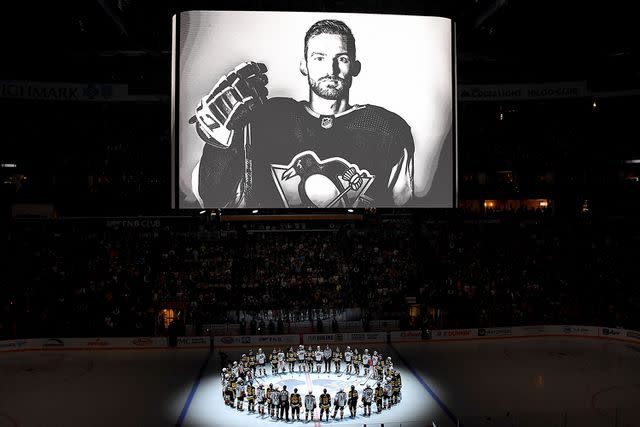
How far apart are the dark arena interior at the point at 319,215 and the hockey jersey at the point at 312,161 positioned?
0.27ft

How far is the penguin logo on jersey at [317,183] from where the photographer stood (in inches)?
945

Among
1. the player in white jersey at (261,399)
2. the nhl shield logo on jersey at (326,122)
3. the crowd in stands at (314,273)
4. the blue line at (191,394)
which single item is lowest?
the blue line at (191,394)

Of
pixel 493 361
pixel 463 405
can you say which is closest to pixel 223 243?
pixel 493 361

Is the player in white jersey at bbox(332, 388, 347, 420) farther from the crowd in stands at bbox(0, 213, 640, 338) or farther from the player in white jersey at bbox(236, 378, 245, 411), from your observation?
the crowd in stands at bbox(0, 213, 640, 338)

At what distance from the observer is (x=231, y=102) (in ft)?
78.5

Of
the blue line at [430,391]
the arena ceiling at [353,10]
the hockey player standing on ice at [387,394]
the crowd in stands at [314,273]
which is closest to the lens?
the blue line at [430,391]

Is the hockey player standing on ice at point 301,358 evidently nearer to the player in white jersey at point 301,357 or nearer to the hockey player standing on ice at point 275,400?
the player in white jersey at point 301,357

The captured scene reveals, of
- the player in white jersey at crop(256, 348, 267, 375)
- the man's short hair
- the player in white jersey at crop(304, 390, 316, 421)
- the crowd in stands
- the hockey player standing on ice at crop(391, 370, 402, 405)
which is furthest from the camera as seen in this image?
the crowd in stands

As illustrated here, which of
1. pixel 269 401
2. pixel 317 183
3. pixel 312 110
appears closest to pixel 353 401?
pixel 269 401


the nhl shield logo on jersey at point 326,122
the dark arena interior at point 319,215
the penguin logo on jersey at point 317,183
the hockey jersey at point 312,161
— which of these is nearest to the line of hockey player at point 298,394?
the dark arena interior at point 319,215

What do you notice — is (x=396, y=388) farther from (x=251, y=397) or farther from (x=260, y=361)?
(x=260, y=361)

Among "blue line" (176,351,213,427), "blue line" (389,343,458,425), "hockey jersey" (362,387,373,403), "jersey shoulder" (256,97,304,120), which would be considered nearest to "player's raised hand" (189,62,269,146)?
"jersey shoulder" (256,97,304,120)

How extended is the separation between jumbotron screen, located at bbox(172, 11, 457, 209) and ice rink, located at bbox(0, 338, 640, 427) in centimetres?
709

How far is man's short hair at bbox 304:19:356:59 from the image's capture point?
24234 mm
